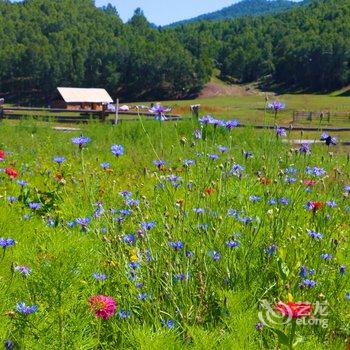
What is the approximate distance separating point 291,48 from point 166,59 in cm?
2193

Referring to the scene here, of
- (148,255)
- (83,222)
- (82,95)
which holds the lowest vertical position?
(82,95)

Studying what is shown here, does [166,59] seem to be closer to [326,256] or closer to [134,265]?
[326,256]

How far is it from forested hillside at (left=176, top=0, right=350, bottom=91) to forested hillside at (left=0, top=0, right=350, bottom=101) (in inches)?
6.1

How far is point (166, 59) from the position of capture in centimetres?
9700

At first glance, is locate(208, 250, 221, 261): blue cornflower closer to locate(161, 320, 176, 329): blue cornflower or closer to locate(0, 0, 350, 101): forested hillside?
locate(161, 320, 176, 329): blue cornflower

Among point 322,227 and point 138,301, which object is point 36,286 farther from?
point 322,227

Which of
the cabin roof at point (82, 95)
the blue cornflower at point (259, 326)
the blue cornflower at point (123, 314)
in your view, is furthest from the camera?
the cabin roof at point (82, 95)

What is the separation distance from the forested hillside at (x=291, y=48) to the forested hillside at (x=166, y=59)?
0.15m

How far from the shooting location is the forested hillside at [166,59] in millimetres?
91875

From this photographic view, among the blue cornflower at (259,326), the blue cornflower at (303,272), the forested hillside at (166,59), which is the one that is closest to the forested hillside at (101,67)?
the forested hillside at (166,59)

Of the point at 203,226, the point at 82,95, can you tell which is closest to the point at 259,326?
the point at 203,226

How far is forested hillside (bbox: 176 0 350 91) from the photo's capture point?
89.1 m

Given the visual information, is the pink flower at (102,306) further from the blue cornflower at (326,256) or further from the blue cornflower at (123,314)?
the blue cornflower at (326,256)

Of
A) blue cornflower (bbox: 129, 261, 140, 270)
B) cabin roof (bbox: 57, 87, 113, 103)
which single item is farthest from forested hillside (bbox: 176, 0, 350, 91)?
blue cornflower (bbox: 129, 261, 140, 270)
